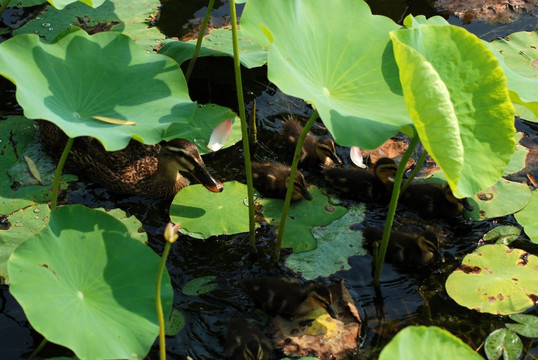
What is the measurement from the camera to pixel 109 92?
13.9ft

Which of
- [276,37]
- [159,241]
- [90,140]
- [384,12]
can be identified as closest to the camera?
[276,37]

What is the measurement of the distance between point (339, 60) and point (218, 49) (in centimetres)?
197

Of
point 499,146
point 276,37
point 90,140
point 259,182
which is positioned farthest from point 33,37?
point 499,146

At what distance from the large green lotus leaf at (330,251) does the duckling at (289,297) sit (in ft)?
0.95

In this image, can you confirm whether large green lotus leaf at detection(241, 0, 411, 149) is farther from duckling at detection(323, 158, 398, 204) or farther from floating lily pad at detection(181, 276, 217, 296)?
floating lily pad at detection(181, 276, 217, 296)

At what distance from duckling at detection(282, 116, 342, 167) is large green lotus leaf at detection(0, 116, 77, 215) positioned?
1.64 metres

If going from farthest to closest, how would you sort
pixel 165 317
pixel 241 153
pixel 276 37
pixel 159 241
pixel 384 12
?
pixel 384 12, pixel 241 153, pixel 159 241, pixel 276 37, pixel 165 317

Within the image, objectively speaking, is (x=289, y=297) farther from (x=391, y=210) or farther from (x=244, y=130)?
(x=244, y=130)

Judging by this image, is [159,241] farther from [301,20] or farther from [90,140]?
[301,20]

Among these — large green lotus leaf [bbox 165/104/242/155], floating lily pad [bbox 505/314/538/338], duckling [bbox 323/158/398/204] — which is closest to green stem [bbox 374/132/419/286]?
duckling [bbox 323/158/398/204]

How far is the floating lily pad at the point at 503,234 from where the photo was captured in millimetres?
4875

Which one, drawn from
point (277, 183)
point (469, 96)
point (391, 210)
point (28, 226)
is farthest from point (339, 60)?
point (28, 226)

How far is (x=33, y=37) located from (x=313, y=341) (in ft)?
7.89

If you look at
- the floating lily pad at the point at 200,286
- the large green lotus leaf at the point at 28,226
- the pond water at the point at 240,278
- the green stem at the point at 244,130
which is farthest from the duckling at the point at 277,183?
the large green lotus leaf at the point at 28,226
